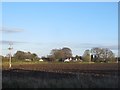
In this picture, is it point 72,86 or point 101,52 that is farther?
point 101,52

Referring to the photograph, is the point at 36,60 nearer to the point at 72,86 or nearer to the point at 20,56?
the point at 20,56

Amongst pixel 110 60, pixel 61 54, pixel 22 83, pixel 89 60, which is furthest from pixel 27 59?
pixel 22 83

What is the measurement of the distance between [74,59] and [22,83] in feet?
374

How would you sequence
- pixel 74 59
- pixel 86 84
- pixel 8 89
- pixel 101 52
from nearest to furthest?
pixel 8 89
pixel 86 84
pixel 101 52
pixel 74 59

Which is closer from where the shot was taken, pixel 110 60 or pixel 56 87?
pixel 56 87

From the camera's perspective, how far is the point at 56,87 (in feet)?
45.1

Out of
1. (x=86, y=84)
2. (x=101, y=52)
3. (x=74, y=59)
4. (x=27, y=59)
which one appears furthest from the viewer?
(x=74, y=59)

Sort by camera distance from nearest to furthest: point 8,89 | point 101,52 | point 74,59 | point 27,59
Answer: point 8,89, point 101,52, point 27,59, point 74,59

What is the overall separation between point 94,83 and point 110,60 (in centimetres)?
10026

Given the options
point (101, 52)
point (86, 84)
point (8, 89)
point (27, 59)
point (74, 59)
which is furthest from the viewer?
point (74, 59)

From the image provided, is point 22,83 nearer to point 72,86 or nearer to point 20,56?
point 72,86

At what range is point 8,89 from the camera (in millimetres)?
13422

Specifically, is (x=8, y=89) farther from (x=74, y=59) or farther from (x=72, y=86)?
(x=74, y=59)

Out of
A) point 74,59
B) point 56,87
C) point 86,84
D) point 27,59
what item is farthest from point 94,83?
point 74,59
